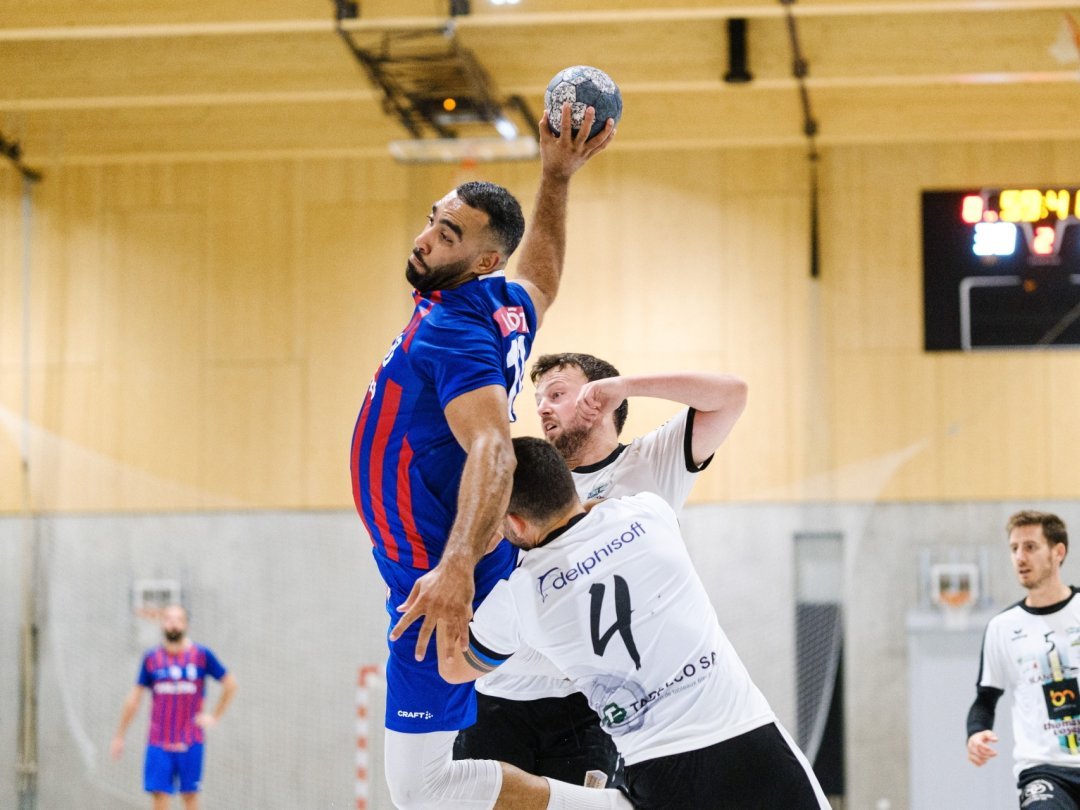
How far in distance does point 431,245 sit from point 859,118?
1084cm

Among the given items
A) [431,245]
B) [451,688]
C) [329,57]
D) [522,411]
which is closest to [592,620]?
[451,688]

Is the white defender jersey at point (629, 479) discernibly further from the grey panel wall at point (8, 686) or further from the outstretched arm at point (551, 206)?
the grey panel wall at point (8, 686)

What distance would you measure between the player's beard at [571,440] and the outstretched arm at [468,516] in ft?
4.51

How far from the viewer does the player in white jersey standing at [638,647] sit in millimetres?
3900

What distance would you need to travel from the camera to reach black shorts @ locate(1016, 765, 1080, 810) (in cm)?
704

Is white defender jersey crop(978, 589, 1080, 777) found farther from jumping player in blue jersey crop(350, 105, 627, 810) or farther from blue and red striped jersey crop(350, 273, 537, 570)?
blue and red striped jersey crop(350, 273, 537, 570)

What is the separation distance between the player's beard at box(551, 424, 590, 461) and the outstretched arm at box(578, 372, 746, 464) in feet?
0.73

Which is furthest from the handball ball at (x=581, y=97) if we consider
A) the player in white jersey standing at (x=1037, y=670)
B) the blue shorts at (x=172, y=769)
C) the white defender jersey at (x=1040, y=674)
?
the blue shorts at (x=172, y=769)

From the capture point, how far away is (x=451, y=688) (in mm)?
4250

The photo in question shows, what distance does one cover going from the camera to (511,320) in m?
4.20

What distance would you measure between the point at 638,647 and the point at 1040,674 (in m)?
4.55

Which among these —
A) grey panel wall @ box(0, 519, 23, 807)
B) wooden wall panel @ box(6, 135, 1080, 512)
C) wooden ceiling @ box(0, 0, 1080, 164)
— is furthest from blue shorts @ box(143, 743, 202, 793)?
wooden ceiling @ box(0, 0, 1080, 164)

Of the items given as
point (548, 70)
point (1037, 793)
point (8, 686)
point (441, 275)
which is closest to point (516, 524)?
point (441, 275)

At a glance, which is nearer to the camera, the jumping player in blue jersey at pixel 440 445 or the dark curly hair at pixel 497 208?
the jumping player in blue jersey at pixel 440 445
